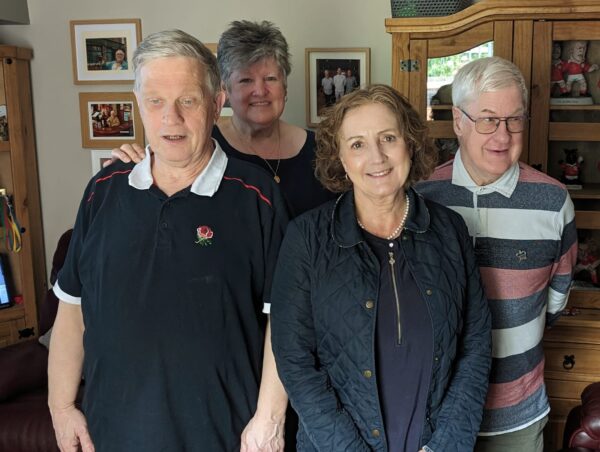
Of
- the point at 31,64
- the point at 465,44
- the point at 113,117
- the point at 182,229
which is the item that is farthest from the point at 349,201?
the point at 31,64

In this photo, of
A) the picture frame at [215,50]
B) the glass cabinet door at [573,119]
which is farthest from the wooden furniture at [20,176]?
the glass cabinet door at [573,119]

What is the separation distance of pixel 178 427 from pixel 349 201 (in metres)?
0.60

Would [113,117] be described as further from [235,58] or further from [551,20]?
[551,20]

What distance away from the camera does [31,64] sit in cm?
333

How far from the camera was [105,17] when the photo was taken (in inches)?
127

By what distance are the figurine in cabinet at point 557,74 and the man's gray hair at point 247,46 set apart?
110 cm

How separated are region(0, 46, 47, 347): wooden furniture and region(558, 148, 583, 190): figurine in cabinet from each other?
2.44 metres

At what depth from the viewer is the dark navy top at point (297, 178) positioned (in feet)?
6.41

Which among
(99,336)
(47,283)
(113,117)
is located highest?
(113,117)

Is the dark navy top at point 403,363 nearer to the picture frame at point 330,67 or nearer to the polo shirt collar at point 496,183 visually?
the polo shirt collar at point 496,183

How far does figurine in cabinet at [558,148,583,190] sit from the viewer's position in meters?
2.51

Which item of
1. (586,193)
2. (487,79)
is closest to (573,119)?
(586,193)

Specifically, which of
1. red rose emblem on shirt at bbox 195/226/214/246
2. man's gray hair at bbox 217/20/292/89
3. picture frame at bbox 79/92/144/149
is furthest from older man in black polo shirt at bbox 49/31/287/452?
picture frame at bbox 79/92/144/149

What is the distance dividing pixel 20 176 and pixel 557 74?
2445 mm
